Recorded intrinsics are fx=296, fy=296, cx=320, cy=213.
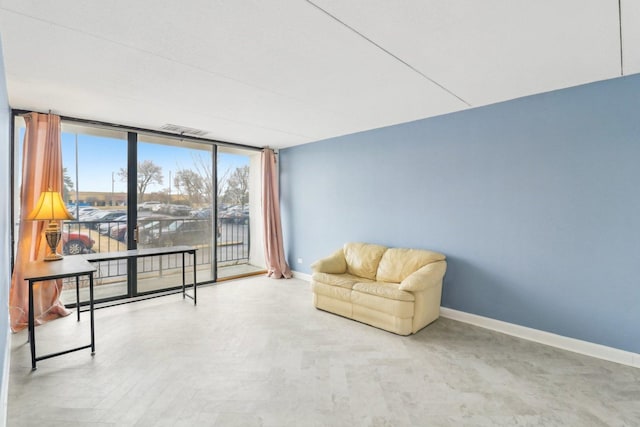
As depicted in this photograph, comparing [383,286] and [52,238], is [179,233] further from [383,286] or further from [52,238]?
[383,286]

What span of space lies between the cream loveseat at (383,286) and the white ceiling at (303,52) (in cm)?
188

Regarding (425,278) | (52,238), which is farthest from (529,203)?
(52,238)

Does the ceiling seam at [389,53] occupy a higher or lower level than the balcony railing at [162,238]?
higher

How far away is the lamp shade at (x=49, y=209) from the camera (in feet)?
10.0

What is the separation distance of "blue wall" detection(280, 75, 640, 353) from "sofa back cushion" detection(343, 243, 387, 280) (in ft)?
0.81

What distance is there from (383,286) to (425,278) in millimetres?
475

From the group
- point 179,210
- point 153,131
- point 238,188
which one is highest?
point 153,131

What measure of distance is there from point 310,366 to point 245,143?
159 inches

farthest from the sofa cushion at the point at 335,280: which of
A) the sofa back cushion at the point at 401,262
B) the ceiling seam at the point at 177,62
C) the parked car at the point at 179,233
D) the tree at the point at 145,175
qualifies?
the tree at the point at 145,175

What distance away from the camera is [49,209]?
3105mm

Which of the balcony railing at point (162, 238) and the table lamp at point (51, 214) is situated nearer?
the table lamp at point (51, 214)

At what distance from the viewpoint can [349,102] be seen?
327 cm

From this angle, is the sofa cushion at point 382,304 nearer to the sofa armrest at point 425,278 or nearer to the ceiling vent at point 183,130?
the sofa armrest at point 425,278

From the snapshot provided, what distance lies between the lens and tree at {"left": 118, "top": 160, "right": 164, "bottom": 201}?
433cm
